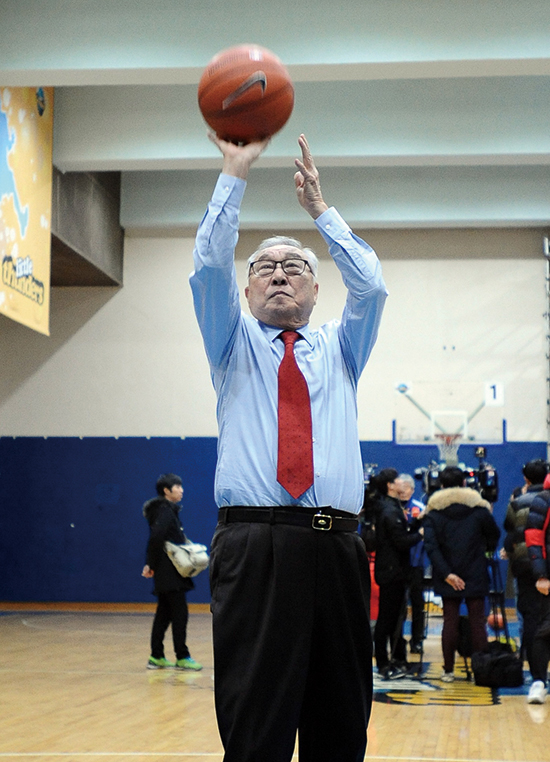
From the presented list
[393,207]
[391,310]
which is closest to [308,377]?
[393,207]

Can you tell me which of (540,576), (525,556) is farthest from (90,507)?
(540,576)

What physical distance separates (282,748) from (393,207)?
10.7 metres

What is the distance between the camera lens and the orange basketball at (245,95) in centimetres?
259

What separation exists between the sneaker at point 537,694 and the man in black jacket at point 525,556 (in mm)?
185

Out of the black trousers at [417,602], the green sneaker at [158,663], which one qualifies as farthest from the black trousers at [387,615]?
the green sneaker at [158,663]

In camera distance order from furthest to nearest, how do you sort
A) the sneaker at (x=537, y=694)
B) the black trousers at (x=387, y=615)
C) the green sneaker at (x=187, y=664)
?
the green sneaker at (x=187, y=664) < the black trousers at (x=387, y=615) < the sneaker at (x=537, y=694)

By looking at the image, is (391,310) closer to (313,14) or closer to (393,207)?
(393,207)

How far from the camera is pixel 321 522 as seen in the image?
2.41m

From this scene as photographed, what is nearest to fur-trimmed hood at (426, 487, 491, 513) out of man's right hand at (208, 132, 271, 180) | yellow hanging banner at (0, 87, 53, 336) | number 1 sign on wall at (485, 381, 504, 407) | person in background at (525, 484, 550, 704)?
person in background at (525, 484, 550, 704)

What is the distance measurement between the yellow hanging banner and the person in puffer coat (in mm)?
4237

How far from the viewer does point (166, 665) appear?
303 inches

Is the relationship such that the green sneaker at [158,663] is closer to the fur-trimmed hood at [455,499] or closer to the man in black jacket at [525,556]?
the fur-trimmed hood at [455,499]

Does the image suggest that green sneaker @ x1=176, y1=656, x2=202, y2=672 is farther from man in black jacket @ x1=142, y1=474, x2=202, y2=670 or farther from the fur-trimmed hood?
the fur-trimmed hood

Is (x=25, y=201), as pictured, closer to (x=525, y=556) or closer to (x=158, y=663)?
(x=158, y=663)
